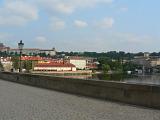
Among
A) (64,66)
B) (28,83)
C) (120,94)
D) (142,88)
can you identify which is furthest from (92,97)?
(64,66)

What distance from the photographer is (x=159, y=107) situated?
1639 centimetres

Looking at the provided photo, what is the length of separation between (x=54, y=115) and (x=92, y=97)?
847 centimetres

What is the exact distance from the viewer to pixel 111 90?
20516 millimetres

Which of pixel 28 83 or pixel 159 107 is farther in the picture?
pixel 28 83

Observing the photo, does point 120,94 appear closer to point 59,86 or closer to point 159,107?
point 159,107

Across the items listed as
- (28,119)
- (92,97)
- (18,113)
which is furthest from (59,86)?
(28,119)

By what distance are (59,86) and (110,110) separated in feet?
44.4

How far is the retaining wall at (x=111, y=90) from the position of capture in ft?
55.8

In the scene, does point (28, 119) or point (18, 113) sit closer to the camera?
point (28, 119)

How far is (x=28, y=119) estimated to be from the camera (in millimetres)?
13117

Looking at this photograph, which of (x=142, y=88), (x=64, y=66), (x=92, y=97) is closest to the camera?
(x=142, y=88)

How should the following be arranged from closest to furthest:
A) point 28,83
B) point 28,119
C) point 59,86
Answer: point 28,119
point 59,86
point 28,83

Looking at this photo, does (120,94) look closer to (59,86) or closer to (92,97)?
(92,97)

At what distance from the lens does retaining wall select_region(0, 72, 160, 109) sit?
17019mm
